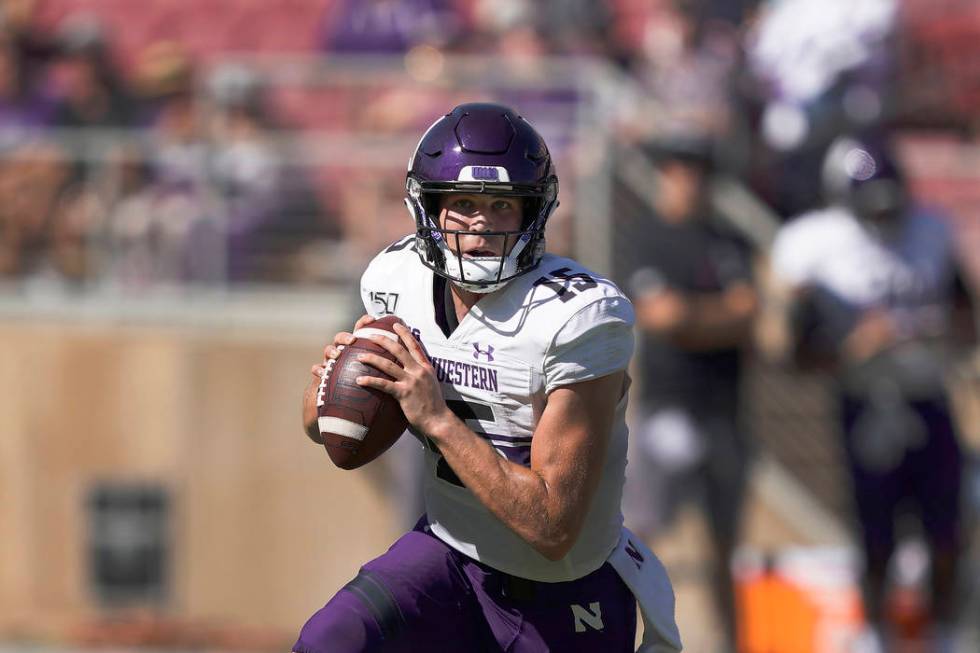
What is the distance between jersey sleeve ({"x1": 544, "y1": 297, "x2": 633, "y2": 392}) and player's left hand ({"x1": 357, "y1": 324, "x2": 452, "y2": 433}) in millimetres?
249

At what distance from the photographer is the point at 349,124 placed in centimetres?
842

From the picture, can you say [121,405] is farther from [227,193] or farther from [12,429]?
[227,193]

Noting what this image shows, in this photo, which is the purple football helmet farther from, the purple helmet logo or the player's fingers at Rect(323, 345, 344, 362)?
the player's fingers at Rect(323, 345, 344, 362)

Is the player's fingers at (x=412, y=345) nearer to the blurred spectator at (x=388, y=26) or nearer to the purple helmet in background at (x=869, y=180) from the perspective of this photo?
the purple helmet in background at (x=869, y=180)

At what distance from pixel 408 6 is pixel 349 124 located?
103 cm

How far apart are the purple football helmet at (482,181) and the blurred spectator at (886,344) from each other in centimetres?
348

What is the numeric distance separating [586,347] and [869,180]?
3679 mm

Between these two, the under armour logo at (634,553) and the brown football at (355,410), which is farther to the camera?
the under armour logo at (634,553)

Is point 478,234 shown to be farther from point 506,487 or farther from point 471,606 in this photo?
point 471,606

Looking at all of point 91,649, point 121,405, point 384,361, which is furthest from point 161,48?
point 384,361

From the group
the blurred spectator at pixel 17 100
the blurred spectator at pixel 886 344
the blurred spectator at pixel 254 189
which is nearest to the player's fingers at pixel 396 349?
the blurred spectator at pixel 886 344

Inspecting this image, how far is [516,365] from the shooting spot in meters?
3.63

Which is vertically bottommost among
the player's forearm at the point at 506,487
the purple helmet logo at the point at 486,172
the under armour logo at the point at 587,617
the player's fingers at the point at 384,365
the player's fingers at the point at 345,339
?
the under armour logo at the point at 587,617

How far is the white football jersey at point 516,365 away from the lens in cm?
360
